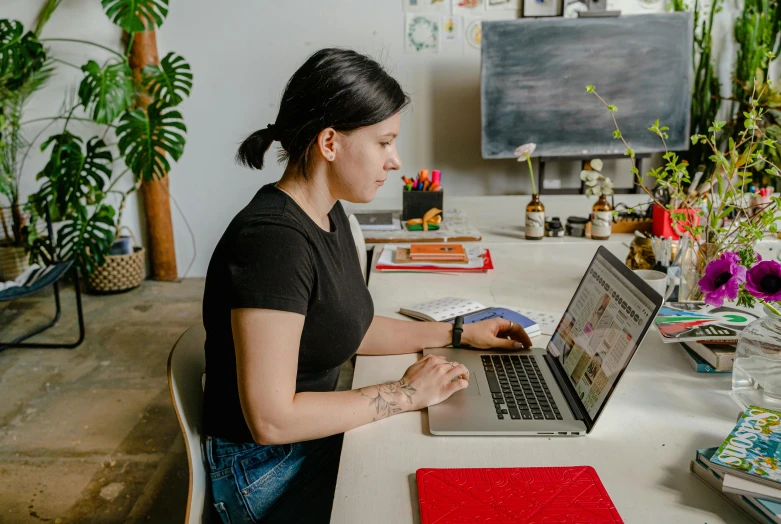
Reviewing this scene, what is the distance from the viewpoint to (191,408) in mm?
1085

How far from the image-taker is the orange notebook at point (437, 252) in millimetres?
1912

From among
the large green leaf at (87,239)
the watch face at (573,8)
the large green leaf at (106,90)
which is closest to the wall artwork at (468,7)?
the watch face at (573,8)

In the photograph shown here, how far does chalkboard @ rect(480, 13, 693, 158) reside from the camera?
340 cm

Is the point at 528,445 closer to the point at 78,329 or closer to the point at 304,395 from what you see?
the point at 304,395

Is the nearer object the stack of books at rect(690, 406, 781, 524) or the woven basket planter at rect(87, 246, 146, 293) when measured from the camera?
the stack of books at rect(690, 406, 781, 524)

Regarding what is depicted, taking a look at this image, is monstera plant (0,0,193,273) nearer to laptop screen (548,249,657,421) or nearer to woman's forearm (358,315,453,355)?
woman's forearm (358,315,453,355)

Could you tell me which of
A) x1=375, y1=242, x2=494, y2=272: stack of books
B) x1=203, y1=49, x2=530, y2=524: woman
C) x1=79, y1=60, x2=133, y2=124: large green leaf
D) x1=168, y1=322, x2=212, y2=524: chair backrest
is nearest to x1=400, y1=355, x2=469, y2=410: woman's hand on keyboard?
x1=203, y1=49, x2=530, y2=524: woman

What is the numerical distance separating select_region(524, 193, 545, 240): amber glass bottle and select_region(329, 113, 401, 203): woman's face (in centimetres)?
113

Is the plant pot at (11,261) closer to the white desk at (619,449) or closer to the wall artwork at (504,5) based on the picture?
the wall artwork at (504,5)

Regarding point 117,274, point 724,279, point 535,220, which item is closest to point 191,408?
point 724,279

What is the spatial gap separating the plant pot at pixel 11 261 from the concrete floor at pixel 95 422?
0.20 meters

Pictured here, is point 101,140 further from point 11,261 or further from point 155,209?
point 11,261

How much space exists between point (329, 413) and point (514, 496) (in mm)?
329

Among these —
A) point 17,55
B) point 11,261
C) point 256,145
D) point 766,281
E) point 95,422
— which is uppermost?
point 17,55
